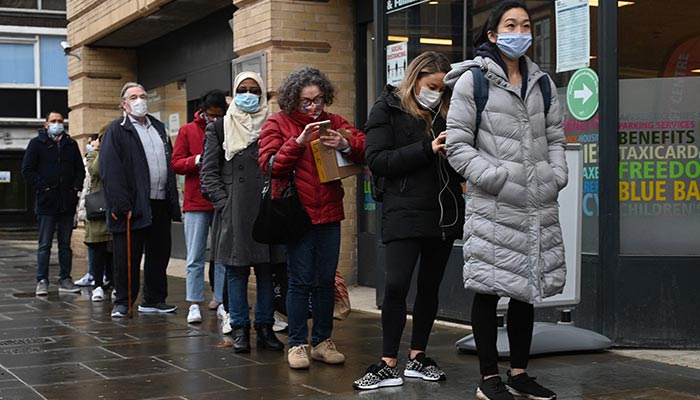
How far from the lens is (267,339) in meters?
7.52

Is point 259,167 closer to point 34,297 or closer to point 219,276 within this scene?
point 219,276

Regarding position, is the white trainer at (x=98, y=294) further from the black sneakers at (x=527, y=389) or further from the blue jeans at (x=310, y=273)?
the black sneakers at (x=527, y=389)

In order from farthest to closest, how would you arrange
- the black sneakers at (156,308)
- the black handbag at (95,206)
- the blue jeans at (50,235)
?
1. the blue jeans at (50,235)
2. the black handbag at (95,206)
3. the black sneakers at (156,308)

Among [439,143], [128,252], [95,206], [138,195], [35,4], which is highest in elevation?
[35,4]

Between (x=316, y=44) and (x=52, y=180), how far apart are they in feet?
10.3

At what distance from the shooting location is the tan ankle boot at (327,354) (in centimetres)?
688

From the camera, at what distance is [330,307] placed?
6895 mm

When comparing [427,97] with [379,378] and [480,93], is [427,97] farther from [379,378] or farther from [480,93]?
[379,378]

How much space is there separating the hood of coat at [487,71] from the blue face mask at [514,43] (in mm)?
89

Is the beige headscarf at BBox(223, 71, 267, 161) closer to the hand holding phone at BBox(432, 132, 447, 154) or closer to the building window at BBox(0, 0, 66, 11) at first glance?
the hand holding phone at BBox(432, 132, 447, 154)

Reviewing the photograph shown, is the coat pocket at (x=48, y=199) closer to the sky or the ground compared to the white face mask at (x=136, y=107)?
closer to the ground

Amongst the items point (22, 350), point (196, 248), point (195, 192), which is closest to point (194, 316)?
point (196, 248)

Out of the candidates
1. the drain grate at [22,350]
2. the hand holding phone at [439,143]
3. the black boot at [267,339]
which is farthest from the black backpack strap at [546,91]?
the drain grate at [22,350]

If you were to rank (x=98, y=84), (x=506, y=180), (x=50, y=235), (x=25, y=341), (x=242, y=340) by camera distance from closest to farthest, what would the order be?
(x=506, y=180) → (x=242, y=340) → (x=25, y=341) → (x=50, y=235) → (x=98, y=84)
